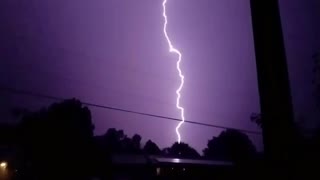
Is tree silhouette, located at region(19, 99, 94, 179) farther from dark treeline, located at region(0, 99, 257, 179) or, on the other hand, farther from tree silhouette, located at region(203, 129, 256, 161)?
tree silhouette, located at region(203, 129, 256, 161)

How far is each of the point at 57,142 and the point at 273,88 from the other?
19978 millimetres

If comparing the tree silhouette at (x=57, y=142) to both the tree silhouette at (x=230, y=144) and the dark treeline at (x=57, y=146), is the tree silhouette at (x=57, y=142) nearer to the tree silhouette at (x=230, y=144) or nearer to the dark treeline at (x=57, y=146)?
the dark treeline at (x=57, y=146)

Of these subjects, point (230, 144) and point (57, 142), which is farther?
point (230, 144)

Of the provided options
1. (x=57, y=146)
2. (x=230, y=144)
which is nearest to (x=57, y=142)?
(x=57, y=146)

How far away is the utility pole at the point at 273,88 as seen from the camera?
3732mm

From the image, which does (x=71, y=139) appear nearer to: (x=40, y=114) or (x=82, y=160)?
(x=82, y=160)

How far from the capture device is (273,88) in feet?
13.0

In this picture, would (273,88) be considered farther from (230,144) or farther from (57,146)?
(230,144)

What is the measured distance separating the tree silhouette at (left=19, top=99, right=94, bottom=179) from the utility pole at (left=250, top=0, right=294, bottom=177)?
1806cm

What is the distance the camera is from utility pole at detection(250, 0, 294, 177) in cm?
373

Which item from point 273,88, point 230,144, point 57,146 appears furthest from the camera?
point 230,144

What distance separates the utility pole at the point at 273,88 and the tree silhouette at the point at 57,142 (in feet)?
59.2

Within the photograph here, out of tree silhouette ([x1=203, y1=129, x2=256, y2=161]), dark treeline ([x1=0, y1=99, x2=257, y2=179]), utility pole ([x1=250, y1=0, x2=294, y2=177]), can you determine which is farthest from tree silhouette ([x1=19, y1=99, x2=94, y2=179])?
tree silhouette ([x1=203, y1=129, x2=256, y2=161])

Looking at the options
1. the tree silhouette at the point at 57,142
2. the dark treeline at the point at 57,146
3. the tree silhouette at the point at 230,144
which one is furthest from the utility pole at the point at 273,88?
the tree silhouette at the point at 230,144
